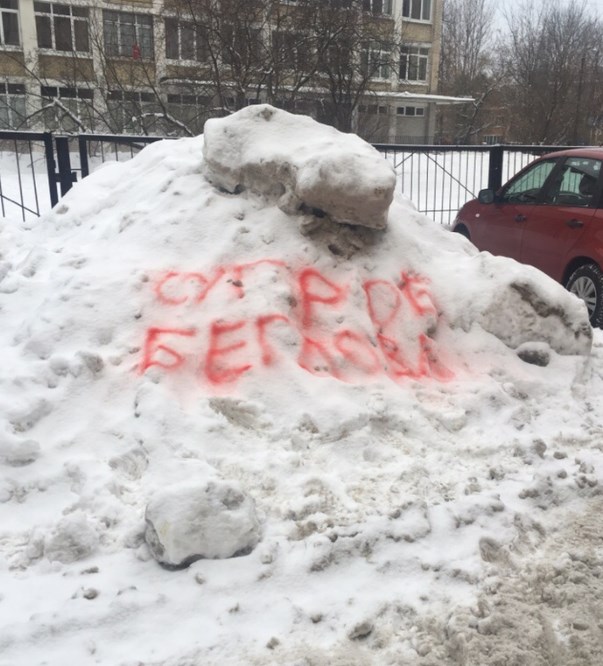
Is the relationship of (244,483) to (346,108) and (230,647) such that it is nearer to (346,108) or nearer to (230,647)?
(230,647)

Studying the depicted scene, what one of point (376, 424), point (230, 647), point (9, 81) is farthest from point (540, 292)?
point (9, 81)

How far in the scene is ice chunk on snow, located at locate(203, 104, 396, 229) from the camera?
4554 millimetres

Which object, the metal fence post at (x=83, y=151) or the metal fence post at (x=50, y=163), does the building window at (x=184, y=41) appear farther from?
the metal fence post at (x=50, y=163)

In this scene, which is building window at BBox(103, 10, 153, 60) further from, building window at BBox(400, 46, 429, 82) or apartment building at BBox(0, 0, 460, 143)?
building window at BBox(400, 46, 429, 82)

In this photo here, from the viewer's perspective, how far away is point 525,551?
3.14 m

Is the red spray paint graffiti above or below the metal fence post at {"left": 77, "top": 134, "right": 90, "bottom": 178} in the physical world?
below

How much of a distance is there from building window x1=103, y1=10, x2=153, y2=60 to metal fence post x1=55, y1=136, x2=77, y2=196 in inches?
669

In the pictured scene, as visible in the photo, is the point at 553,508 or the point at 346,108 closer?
the point at 553,508

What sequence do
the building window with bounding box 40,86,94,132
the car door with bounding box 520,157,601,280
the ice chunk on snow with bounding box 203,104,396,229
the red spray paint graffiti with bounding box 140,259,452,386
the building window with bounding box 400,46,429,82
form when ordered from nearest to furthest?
the red spray paint graffiti with bounding box 140,259,452,386 → the ice chunk on snow with bounding box 203,104,396,229 → the car door with bounding box 520,157,601,280 → the building window with bounding box 40,86,94,132 → the building window with bounding box 400,46,429,82

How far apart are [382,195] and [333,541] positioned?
7.89 ft

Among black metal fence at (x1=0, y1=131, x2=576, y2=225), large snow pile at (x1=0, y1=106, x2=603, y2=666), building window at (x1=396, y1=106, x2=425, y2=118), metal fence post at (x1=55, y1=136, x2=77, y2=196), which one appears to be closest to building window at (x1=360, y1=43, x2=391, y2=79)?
black metal fence at (x1=0, y1=131, x2=576, y2=225)

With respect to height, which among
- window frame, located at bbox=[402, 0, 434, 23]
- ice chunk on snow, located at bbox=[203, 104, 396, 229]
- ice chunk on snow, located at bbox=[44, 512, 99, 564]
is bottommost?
ice chunk on snow, located at bbox=[44, 512, 99, 564]

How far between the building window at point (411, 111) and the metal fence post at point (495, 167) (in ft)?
96.8

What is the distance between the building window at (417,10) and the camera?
134 ft
